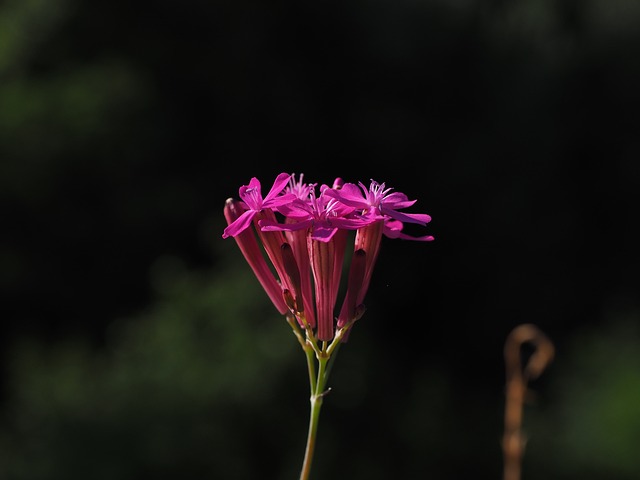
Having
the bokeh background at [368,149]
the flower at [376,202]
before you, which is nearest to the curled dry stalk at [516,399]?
the flower at [376,202]

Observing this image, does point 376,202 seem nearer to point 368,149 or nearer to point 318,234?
point 318,234

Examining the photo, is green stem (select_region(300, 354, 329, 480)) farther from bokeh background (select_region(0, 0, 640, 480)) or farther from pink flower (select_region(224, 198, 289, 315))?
bokeh background (select_region(0, 0, 640, 480))

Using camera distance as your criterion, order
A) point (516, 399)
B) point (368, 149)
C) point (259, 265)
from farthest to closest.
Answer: point (368, 149), point (516, 399), point (259, 265)

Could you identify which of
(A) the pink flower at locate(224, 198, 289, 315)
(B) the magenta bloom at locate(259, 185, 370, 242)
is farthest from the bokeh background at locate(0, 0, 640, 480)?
(B) the magenta bloom at locate(259, 185, 370, 242)

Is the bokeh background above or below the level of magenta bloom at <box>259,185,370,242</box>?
above

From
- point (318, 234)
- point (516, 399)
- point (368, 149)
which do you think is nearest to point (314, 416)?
point (318, 234)

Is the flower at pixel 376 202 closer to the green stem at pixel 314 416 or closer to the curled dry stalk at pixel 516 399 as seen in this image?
the green stem at pixel 314 416

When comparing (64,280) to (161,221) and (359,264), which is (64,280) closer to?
(161,221)
